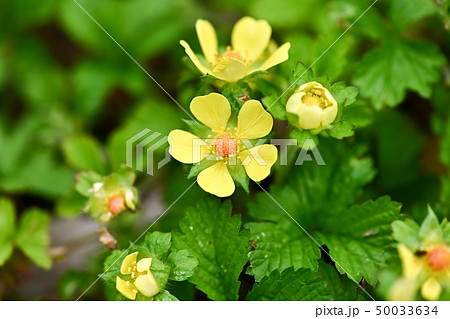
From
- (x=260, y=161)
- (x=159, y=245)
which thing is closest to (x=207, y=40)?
(x=260, y=161)

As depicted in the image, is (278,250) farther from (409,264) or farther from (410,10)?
(410,10)

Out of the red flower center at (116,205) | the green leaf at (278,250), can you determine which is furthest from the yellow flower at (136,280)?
the green leaf at (278,250)

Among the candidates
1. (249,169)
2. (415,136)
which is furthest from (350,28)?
(249,169)

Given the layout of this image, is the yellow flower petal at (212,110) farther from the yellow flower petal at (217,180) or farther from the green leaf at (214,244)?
the green leaf at (214,244)

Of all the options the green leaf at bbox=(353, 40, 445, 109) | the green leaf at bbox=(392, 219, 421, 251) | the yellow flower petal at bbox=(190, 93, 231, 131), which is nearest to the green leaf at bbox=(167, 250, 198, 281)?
the yellow flower petal at bbox=(190, 93, 231, 131)

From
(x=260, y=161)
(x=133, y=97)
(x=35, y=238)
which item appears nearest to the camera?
(x=260, y=161)
